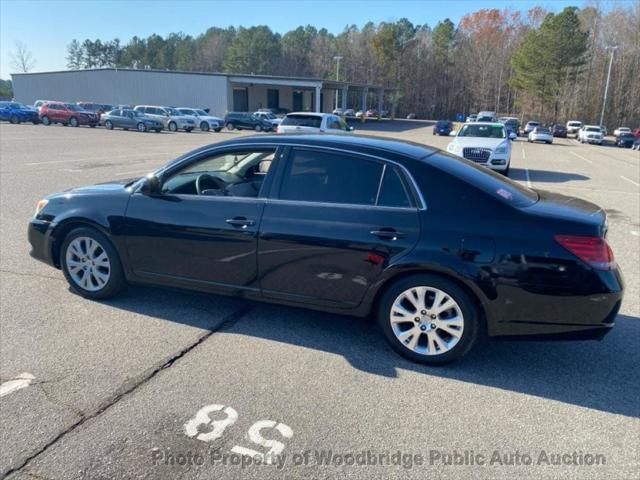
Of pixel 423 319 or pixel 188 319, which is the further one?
pixel 188 319

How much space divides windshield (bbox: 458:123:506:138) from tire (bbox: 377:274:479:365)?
13758 millimetres

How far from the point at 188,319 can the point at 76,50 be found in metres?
139

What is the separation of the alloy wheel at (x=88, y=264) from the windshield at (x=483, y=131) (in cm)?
1398

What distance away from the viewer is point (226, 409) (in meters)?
3.04

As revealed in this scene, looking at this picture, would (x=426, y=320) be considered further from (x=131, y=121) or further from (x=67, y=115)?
(x=67, y=115)

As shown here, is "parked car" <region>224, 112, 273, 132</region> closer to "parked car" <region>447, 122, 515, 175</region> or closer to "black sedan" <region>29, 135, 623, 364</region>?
"parked car" <region>447, 122, 515, 175</region>

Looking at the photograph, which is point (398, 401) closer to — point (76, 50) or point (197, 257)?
point (197, 257)

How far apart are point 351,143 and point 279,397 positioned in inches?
79.5

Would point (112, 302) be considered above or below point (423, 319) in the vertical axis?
below

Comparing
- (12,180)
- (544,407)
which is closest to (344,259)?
(544,407)

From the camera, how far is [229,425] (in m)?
2.89

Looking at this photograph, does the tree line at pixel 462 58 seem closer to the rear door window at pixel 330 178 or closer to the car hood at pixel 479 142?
the car hood at pixel 479 142

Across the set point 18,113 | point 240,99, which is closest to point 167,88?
point 240,99

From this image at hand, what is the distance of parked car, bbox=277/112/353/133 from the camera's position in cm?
1766
